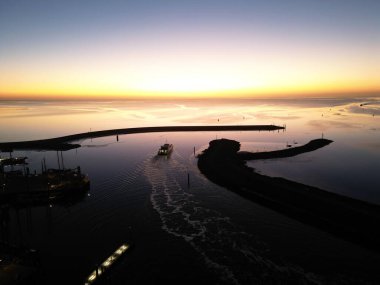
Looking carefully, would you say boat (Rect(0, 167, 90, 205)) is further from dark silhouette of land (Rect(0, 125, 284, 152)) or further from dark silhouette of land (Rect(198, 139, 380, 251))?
dark silhouette of land (Rect(0, 125, 284, 152))

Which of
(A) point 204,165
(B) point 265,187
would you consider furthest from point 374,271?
(A) point 204,165

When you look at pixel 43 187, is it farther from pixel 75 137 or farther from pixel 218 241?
pixel 75 137

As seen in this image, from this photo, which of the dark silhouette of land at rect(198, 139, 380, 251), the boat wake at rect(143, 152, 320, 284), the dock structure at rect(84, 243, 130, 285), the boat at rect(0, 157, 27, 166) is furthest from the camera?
the boat at rect(0, 157, 27, 166)

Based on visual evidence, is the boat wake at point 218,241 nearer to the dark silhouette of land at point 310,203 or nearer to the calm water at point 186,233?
the calm water at point 186,233

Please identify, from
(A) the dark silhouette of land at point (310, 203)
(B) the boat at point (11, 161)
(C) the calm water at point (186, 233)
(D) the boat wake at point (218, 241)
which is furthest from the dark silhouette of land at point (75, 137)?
(A) the dark silhouette of land at point (310, 203)

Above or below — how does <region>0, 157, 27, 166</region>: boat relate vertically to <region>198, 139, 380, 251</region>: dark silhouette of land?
above

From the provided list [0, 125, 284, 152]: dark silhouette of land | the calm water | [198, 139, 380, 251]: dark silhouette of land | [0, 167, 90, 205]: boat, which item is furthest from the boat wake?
[0, 125, 284, 152]: dark silhouette of land
